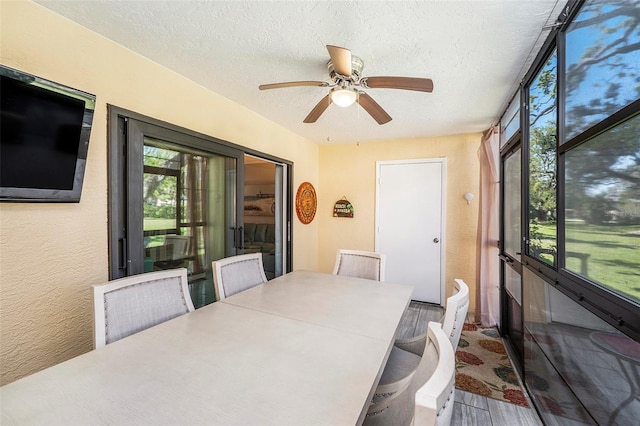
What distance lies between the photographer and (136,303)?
1.33m

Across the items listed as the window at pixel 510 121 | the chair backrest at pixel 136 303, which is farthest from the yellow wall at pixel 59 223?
the window at pixel 510 121

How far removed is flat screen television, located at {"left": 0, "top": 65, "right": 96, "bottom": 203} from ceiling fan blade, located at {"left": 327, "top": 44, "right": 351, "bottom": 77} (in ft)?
4.73

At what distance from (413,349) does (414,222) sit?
96.7 inches

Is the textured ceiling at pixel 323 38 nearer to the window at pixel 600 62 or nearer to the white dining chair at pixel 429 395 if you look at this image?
the window at pixel 600 62

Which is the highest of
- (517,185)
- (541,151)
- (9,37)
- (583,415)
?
(9,37)

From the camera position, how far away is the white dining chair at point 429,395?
542 mm

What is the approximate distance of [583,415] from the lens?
1.24 m

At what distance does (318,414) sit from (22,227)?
1.74 m

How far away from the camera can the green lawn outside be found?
92cm

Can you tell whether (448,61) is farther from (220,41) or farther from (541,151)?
(220,41)

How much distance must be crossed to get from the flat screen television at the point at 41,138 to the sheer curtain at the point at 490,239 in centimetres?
369

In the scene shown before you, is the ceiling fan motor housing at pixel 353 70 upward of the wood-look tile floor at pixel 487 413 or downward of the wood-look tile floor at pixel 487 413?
upward

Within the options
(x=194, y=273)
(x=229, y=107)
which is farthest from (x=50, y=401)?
(x=229, y=107)

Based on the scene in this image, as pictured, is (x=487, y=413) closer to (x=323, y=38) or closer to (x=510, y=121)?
(x=510, y=121)
